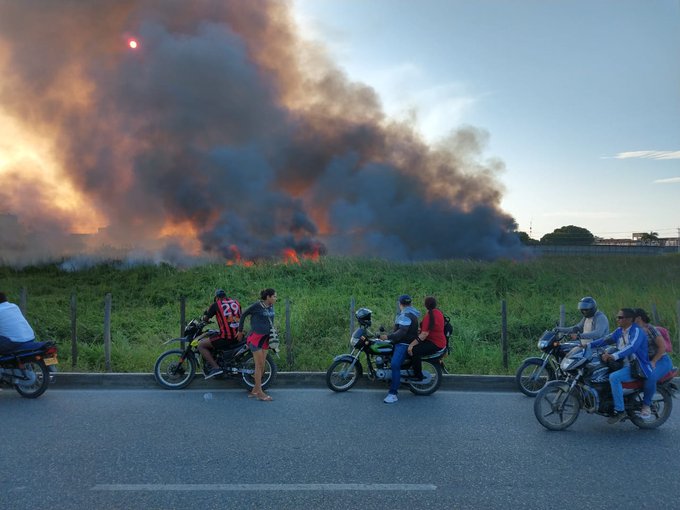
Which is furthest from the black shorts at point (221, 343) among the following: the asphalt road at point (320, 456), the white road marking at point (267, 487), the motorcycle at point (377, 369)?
the white road marking at point (267, 487)

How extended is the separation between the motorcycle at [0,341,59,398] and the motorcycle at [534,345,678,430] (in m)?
Result: 6.62

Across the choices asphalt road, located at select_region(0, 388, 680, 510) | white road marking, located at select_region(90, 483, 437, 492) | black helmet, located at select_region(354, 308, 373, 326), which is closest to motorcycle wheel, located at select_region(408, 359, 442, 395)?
asphalt road, located at select_region(0, 388, 680, 510)

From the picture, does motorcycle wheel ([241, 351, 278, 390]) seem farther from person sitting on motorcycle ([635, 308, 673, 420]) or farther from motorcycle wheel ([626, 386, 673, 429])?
person sitting on motorcycle ([635, 308, 673, 420])

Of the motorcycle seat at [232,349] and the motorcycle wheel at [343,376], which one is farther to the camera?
the motorcycle seat at [232,349]

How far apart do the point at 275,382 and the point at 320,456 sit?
12.3 ft

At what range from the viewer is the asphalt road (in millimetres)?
4242

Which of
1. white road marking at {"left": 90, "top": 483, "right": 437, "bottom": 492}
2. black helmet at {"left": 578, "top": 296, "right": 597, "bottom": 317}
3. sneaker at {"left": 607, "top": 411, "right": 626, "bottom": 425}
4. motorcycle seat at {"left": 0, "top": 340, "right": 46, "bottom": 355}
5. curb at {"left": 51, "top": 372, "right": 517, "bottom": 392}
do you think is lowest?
curb at {"left": 51, "top": 372, "right": 517, "bottom": 392}

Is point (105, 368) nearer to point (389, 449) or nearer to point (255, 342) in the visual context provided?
point (255, 342)

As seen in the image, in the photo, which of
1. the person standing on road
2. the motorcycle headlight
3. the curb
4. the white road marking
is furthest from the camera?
the curb

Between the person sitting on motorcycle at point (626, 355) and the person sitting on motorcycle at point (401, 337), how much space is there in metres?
2.69

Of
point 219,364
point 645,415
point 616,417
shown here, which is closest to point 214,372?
point 219,364

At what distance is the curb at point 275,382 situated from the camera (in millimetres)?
8797

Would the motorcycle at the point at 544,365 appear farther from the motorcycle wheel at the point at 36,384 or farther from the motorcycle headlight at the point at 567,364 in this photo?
the motorcycle wheel at the point at 36,384

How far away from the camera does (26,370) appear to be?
7887 mm
